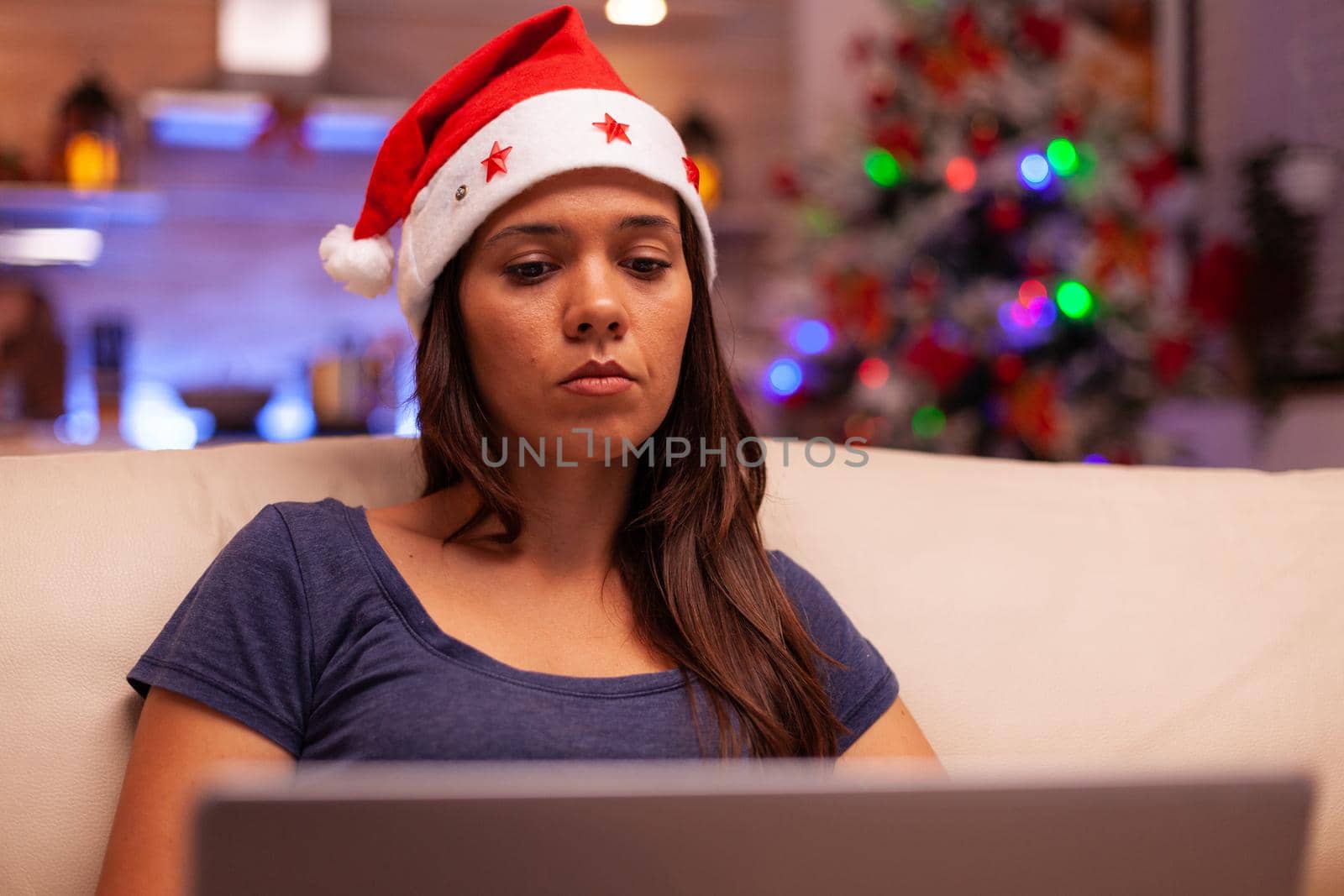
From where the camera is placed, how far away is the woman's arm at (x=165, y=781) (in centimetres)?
88

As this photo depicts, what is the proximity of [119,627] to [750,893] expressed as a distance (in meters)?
0.78

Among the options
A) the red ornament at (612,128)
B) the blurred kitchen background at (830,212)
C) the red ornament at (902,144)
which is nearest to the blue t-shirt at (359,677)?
the red ornament at (612,128)

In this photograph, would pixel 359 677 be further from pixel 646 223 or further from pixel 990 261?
pixel 990 261

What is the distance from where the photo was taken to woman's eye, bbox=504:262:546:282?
1.10 meters

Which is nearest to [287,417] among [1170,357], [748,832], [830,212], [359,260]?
[830,212]

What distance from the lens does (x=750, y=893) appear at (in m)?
0.50

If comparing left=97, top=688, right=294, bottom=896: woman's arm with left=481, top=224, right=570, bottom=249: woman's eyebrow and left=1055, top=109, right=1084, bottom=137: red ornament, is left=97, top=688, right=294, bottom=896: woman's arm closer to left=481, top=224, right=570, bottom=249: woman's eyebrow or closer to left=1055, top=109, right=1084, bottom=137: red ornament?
left=481, top=224, right=570, bottom=249: woman's eyebrow

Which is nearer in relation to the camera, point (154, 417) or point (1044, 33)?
point (1044, 33)

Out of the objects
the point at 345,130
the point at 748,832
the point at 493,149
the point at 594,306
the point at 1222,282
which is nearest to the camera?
the point at 748,832

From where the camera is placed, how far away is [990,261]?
10.8 ft

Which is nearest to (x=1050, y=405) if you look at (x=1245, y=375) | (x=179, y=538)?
(x=1245, y=375)

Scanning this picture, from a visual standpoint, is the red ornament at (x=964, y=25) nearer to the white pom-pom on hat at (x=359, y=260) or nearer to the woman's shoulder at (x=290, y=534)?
the white pom-pom on hat at (x=359, y=260)

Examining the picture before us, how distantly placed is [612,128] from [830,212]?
7.94 ft

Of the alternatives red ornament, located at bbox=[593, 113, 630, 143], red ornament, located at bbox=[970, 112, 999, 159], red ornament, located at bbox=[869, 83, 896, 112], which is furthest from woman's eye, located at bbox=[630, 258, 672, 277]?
red ornament, located at bbox=[869, 83, 896, 112]
